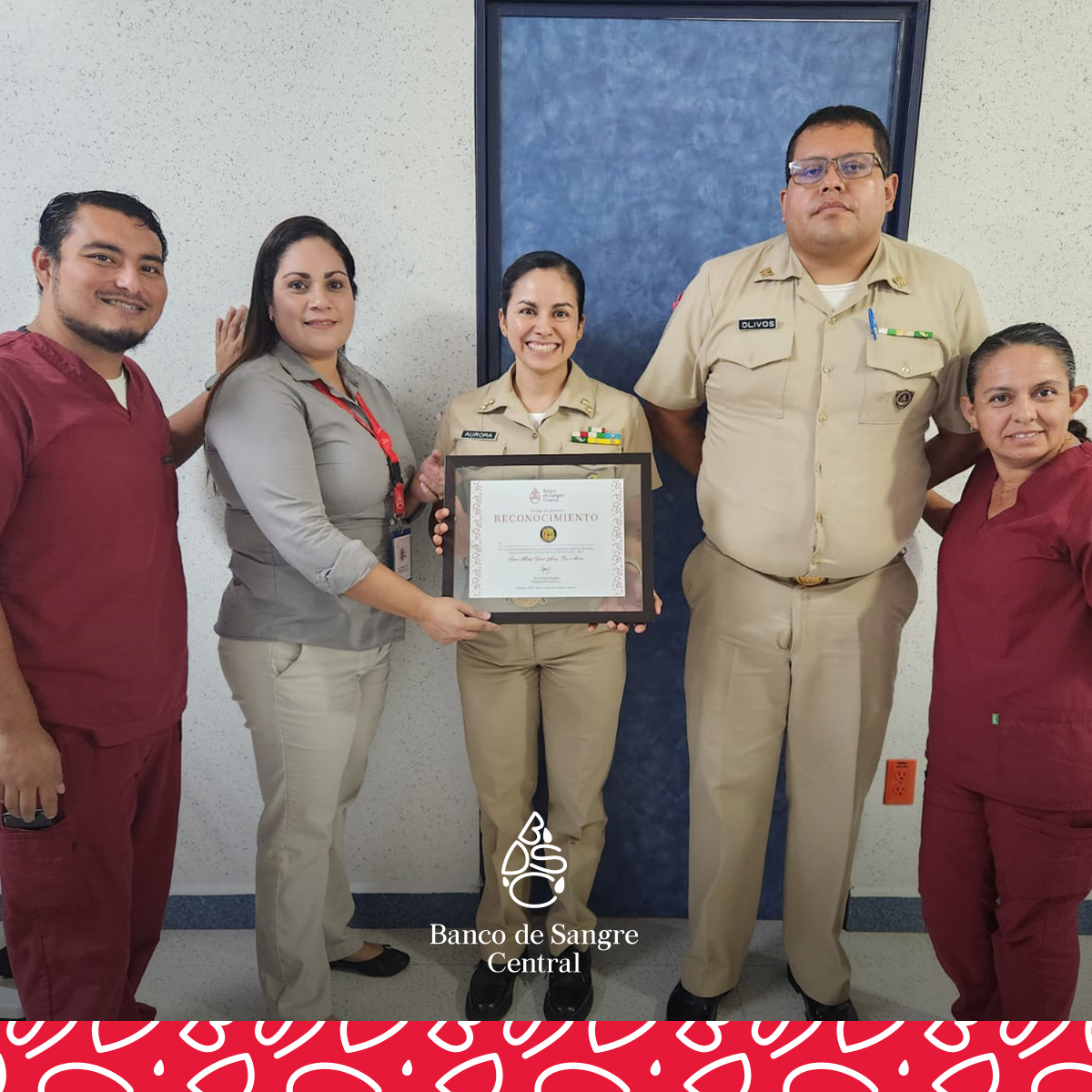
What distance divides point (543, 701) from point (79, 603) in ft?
3.47

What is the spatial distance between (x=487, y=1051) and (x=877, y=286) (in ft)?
5.65

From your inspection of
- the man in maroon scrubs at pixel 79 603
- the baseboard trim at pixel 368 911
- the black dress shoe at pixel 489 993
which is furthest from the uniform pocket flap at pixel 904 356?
the baseboard trim at pixel 368 911

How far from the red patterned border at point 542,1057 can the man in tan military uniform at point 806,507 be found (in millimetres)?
1093

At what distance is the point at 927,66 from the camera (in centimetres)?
212

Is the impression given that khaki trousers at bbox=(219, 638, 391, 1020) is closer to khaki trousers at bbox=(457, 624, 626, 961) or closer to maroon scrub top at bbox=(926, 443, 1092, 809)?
khaki trousers at bbox=(457, 624, 626, 961)

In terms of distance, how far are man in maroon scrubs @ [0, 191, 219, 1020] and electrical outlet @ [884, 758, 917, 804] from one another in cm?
202

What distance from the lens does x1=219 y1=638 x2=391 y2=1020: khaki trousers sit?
184 centimetres

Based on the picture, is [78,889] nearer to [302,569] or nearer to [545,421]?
[302,569]

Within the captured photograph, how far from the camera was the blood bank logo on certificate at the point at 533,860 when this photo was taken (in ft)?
6.99

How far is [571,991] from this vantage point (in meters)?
2.06

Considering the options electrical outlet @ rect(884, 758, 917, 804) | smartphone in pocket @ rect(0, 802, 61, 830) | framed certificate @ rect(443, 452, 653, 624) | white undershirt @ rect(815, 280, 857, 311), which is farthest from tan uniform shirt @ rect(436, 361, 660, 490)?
electrical outlet @ rect(884, 758, 917, 804)

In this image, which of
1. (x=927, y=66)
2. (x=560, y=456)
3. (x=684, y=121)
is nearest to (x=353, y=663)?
(x=560, y=456)

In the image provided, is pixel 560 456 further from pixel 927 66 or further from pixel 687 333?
pixel 927 66

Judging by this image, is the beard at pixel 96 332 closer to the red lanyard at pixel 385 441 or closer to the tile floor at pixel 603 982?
the red lanyard at pixel 385 441
